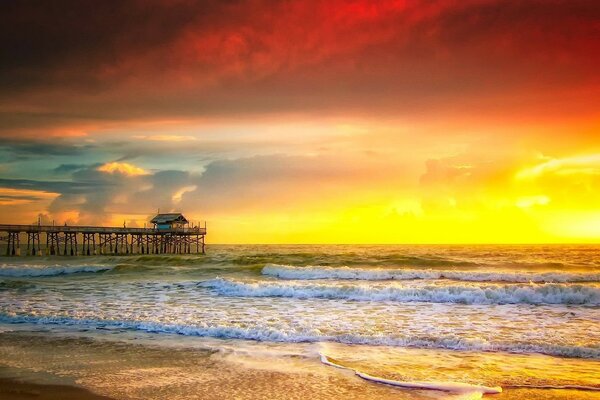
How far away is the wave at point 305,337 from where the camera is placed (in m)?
10.5

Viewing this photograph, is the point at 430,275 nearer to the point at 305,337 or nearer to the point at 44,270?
the point at 305,337

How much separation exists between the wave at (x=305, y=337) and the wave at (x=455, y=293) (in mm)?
7603

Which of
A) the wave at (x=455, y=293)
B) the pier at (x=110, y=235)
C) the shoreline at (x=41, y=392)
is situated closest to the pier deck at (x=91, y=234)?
the pier at (x=110, y=235)

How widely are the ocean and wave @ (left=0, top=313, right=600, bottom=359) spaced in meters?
0.04

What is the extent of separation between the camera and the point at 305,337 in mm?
11742

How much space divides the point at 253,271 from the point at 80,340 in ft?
76.6

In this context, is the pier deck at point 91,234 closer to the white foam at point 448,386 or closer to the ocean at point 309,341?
the ocean at point 309,341

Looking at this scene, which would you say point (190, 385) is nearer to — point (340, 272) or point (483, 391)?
point (483, 391)

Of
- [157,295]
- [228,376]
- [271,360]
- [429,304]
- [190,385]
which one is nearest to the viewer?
[190,385]

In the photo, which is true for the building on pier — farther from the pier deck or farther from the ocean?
the ocean

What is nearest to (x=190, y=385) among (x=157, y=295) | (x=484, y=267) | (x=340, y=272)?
(x=157, y=295)

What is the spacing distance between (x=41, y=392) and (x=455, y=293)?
1527 cm

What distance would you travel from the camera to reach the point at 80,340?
1177cm

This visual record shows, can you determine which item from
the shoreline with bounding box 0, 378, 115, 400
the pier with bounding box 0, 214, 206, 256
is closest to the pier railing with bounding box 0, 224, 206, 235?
the pier with bounding box 0, 214, 206, 256
